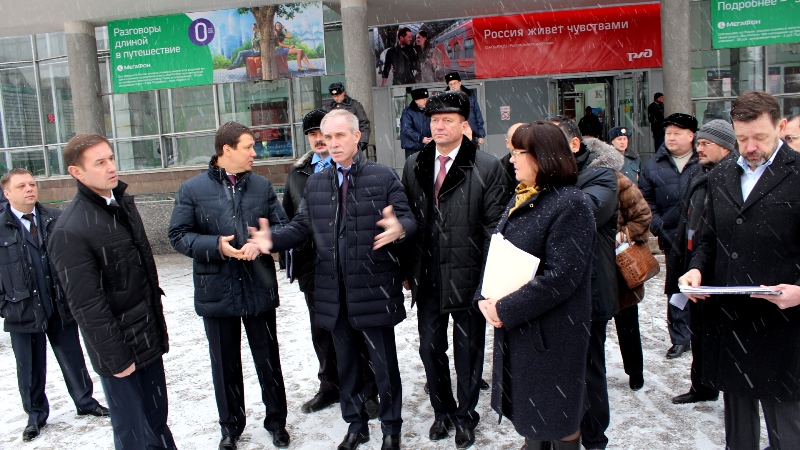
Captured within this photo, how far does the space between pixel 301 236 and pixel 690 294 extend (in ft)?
7.36

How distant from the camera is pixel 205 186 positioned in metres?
3.86

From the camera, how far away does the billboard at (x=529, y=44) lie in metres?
12.2

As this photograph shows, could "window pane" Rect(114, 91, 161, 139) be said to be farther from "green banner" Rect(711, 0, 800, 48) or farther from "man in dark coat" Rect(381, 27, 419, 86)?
"green banner" Rect(711, 0, 800, 48)

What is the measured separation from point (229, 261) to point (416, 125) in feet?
19.9

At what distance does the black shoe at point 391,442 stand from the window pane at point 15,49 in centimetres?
1814

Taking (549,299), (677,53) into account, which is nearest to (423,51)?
(677,53)

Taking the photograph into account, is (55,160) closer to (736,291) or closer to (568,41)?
(568,41)

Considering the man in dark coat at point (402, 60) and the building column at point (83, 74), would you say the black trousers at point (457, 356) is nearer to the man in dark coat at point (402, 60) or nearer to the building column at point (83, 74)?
the man in dark coat at point (402, 60)

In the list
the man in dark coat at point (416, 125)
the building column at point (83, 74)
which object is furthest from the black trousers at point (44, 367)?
the building column at point (83, 74)

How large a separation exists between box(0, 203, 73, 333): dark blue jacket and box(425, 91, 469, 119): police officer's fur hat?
3071 mm

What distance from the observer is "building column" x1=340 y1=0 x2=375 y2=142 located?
10875 millimetres

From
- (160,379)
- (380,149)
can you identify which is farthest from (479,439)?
(380,149)

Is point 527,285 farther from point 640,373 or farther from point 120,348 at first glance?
point 640,373

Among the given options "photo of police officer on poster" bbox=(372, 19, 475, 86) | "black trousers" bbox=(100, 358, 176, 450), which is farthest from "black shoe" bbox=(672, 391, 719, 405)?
"photo of police officer on poster" bbox=(372, 19, 475, 86)
